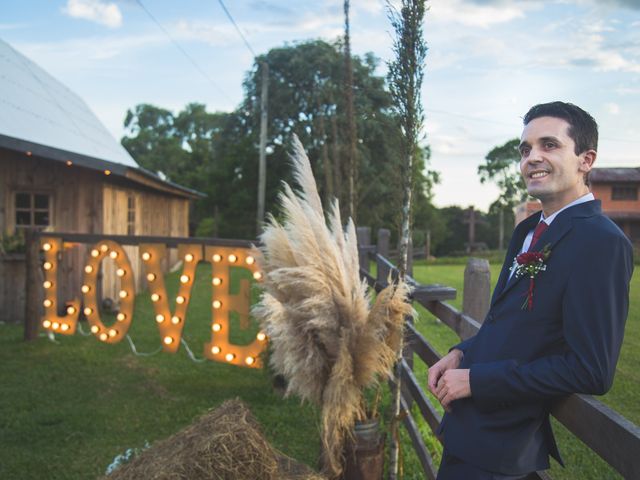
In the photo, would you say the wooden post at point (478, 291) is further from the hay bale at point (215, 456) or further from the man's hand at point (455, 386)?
the man's hand at point (455, 386)

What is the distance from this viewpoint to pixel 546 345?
4.13ft

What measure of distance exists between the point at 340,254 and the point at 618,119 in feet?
4.44

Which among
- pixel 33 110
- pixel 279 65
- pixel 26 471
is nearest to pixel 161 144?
pixel 279 65

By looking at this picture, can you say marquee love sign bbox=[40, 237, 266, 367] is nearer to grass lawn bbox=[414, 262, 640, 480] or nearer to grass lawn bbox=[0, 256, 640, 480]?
grass lawn bbox=[0, 256, 640, 480]

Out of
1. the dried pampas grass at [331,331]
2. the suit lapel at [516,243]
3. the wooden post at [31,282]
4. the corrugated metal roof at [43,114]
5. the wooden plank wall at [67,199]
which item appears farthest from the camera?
the corrugated metal roof at [43,114]

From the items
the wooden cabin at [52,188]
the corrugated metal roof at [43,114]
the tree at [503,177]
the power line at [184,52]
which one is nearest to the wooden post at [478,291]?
the wooden cabin at [52,188]

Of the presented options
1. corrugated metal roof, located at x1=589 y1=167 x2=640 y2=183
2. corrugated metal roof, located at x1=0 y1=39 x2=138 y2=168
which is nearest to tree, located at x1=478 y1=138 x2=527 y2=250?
corrugated metal roof, located at x1=589 y1=167 x2=640 y2=183

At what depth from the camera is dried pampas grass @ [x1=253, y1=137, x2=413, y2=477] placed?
2564 mm

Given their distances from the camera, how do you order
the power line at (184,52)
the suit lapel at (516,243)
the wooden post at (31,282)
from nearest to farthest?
the suit lapel at (516,243) → the wooden post at (31,282) → the power line at (184,52)

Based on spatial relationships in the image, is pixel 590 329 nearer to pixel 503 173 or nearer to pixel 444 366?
pixel 444 366

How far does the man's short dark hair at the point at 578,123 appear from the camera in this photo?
51.9 inches

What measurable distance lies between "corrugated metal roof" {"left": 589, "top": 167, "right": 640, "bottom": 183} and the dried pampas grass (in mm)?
17461

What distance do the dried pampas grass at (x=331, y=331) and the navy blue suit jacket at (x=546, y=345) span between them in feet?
3.60

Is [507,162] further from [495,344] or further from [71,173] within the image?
[495,344]
